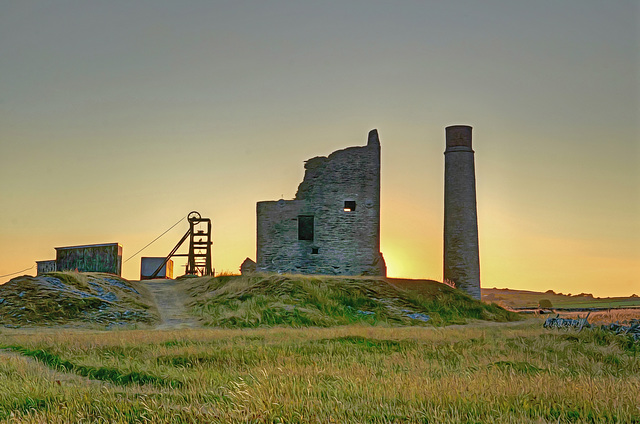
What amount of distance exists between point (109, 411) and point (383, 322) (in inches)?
707

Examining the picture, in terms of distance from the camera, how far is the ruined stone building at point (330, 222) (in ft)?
119

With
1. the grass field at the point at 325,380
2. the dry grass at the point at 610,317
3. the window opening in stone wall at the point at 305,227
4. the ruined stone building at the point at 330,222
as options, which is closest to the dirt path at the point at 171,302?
the ruined stone building at the point at 330,222

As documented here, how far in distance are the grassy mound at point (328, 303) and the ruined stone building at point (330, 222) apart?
4.76 metres

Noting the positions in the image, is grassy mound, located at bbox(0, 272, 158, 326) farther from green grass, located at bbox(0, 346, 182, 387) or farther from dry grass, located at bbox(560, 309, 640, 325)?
dry grass, located at bbox(560, 309, 640, 325)

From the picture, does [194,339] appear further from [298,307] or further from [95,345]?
[298,307]

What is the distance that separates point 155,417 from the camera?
7.40 m

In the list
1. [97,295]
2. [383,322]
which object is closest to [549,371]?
[383,322]

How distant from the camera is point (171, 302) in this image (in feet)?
101

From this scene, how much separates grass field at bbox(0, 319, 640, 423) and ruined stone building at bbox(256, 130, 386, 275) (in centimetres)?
1953

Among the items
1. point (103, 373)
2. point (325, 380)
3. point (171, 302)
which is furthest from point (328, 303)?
point (325, 380)

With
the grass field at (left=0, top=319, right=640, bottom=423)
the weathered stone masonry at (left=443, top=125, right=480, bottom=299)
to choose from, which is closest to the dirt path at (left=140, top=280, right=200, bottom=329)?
the grass field at (left=0, top=319, right=640, bottom=423)

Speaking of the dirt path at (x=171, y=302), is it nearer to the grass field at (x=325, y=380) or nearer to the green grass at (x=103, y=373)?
the grass field at (x=325, y=380)

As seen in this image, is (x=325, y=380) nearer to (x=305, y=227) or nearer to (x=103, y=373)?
(x=103, y=373)

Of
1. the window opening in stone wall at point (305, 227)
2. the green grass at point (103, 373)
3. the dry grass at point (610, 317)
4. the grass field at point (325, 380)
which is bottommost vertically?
the green grass at point (103, 373)
